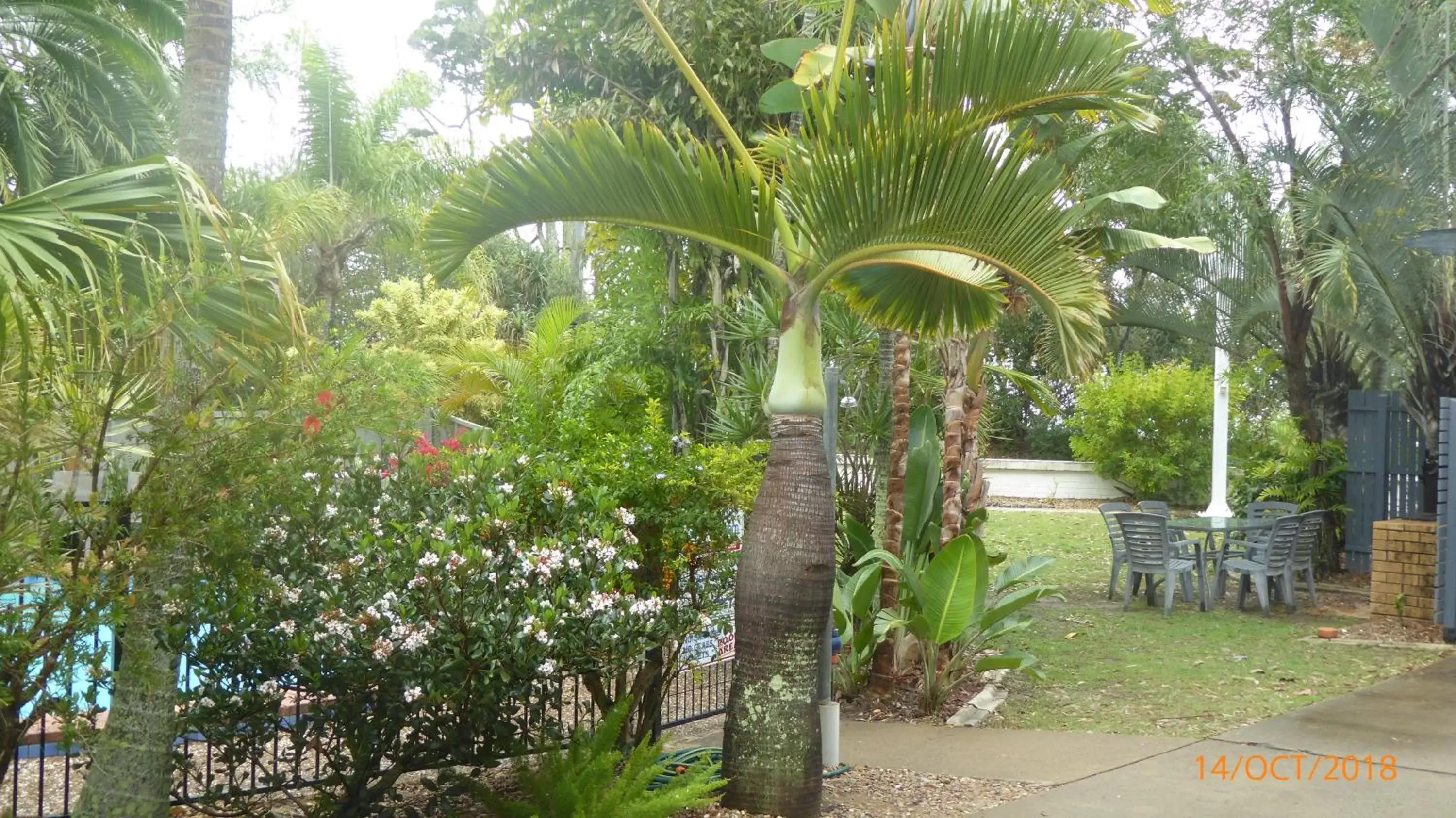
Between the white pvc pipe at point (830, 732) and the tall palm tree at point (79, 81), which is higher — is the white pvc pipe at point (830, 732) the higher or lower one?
the lower one

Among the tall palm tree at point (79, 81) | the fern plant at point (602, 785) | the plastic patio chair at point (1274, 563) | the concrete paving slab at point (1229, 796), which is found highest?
the tall palm tree at point (79, 81)

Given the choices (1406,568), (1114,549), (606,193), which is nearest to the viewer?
(606,193)

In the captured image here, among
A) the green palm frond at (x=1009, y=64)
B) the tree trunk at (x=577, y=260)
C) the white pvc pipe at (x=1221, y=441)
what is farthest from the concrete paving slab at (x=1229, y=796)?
the tree trunk at (x=577, y=260)

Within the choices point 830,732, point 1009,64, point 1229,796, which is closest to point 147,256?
point 1009,64

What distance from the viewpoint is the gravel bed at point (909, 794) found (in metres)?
5.64

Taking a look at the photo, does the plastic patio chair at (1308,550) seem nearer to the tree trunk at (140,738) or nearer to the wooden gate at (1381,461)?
the wooden gate at (1381,461)

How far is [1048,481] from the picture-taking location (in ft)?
87.8

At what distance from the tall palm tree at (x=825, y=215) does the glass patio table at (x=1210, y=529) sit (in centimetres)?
726

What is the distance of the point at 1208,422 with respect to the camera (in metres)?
23.0

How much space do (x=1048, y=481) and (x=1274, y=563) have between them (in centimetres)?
1547

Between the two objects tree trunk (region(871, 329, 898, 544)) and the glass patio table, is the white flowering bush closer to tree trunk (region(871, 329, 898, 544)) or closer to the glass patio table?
tree trunk (region(871, 329, 898, 544))

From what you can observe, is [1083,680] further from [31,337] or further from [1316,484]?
[31,337]

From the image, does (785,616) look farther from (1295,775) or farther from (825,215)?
(1295,775)
